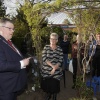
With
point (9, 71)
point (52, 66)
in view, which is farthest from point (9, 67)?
point (52, 66)

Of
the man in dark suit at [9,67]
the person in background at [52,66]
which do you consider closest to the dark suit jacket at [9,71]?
the man in dark suit at [9,67]

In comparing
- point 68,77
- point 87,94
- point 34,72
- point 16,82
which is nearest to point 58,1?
point 16,82

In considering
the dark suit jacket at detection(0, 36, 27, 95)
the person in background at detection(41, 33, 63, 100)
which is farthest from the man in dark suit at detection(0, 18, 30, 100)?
the person in background at detection(41, 33, 63, 100)

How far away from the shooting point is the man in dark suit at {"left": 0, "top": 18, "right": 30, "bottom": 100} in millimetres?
2887

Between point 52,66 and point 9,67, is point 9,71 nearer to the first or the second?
point 9,67

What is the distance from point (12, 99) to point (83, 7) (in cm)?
245

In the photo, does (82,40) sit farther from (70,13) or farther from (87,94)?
(87,94)

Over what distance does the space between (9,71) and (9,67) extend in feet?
0.39

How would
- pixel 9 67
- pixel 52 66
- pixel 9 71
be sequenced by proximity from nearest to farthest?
pixel 9 67
pixel 9 71
pixel 52 66

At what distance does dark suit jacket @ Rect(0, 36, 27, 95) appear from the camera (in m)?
2.85

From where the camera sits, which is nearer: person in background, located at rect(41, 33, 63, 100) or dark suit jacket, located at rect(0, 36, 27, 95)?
dark suit jacket, located at rect(0, 36, 27, 95)

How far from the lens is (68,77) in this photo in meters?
8.14

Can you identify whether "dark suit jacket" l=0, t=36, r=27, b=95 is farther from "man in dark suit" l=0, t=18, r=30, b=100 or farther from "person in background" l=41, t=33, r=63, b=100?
"person in background" l=41, t=33, r=63, b=100

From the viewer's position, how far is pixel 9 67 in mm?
2834
